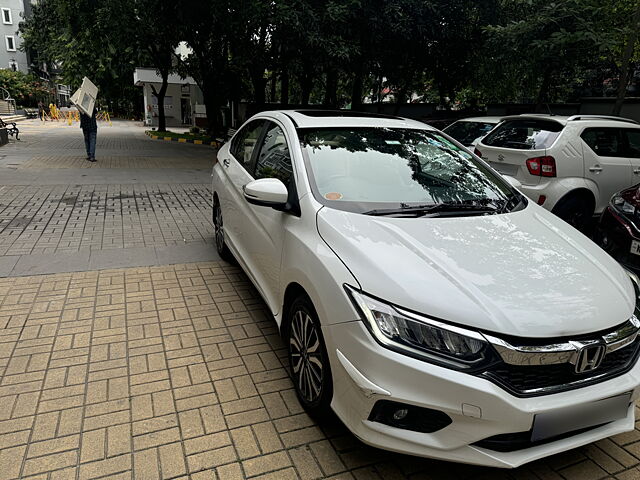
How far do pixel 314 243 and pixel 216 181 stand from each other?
111 inches

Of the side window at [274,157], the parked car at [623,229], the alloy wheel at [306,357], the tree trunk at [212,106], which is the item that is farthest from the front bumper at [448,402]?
the tree trunk at [212,106]

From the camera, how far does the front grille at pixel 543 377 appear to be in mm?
1964

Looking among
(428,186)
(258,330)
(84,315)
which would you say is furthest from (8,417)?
(428,186)

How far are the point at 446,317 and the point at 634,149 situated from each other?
615cm

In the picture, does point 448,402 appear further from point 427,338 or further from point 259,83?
point 259,83

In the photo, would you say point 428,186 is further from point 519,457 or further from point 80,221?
point 80,221

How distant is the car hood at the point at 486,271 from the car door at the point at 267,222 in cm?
53

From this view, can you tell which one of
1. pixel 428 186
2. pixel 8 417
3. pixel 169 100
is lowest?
pixel 8 417

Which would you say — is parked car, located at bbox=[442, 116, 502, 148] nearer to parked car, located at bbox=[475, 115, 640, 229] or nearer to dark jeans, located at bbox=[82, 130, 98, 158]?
parked car, located at bbox=[475, 115, 640, 229]

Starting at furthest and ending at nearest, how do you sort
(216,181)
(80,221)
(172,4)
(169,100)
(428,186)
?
(169,100) < (172,4) < (80,221) < (216,181) < (428,186)

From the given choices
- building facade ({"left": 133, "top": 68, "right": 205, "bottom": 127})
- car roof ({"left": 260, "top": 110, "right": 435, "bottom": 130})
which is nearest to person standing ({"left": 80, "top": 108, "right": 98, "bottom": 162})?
car roof ({"left": 260, "top": 110, "right": 435, "bottom": 130})

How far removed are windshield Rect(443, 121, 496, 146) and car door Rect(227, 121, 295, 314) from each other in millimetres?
5809

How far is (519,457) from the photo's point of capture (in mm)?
1980

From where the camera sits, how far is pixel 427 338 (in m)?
2.02
